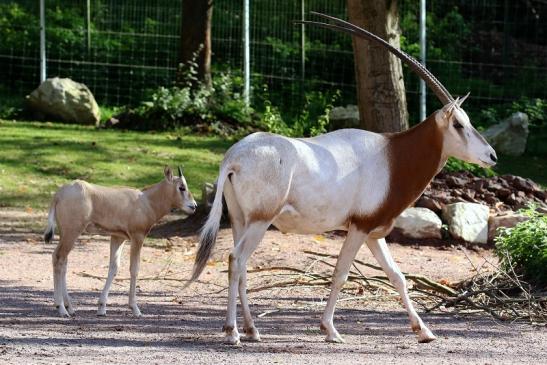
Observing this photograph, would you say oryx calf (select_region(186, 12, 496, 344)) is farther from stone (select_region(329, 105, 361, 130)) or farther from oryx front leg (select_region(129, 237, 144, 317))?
stone (select_region(329, 105, 361, 130))

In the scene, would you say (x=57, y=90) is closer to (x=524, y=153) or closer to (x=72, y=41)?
(x=72, y=41)

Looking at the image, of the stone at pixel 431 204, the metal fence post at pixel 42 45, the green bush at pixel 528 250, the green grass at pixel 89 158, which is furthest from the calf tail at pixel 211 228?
the metal fence post at pixel 42 45

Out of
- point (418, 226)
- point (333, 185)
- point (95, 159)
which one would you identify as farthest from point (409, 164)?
point (95, 159)

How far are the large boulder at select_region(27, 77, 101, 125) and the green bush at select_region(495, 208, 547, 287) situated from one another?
987 cm

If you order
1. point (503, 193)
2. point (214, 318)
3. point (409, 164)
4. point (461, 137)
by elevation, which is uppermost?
point (461, 137)

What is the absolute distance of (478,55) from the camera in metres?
20.1

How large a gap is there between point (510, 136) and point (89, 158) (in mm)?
6245

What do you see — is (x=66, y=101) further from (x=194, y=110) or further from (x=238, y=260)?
(x=238, y=260)

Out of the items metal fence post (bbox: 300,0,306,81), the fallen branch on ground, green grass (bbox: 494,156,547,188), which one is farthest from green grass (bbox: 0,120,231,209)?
the fallen branch on ground

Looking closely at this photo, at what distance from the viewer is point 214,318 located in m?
8.24

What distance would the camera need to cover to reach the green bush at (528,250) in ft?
29.7

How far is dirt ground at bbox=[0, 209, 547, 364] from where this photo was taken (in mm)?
6750

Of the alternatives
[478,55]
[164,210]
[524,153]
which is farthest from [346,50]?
[164,210]

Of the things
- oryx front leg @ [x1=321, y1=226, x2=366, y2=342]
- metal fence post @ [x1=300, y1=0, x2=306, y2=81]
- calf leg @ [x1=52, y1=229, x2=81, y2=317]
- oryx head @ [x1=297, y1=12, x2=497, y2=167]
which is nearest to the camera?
oryx front leg @ [x1=321, y1=226, x2=366, y2=342]
